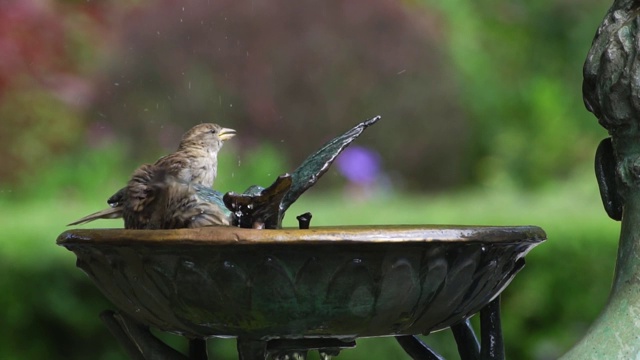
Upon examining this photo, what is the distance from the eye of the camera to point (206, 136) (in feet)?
12.4

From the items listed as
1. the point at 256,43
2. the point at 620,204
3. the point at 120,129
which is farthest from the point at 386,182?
the point at 620,204

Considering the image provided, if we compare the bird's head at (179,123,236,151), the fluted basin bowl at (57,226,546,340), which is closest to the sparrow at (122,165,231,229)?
the fluted basin bowl at (57,226,546,340)

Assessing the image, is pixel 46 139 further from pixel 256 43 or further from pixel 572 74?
pixel 572 74

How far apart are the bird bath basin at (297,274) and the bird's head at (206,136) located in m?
1.31

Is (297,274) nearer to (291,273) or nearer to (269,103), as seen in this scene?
(291,273)

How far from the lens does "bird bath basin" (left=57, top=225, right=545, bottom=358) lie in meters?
2.18

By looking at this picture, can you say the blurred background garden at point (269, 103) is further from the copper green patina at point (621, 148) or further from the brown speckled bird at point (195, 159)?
the copper green patina at point (621, 148)

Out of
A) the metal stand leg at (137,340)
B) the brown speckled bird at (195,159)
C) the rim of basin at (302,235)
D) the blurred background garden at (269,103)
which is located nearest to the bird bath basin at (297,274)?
the rim of basin at (302,235)

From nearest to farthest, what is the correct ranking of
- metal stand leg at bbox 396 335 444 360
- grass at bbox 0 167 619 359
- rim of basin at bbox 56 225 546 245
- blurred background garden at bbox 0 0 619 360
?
rim of basin at bbox 56 225 546 245, metal stand leg at bbox 396 335 444 360, grass at bbox 0 167 619 359, blurred background garden at bbox 0 0 619 360

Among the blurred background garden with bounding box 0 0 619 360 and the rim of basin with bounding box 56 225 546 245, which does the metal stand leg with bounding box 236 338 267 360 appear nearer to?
the rim of basin with bounding box 56 225 546 245

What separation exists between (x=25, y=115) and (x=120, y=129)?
834 mm

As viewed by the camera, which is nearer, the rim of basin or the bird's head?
the rim of basin

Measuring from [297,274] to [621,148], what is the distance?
0.71 meters

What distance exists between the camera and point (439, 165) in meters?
9.27
